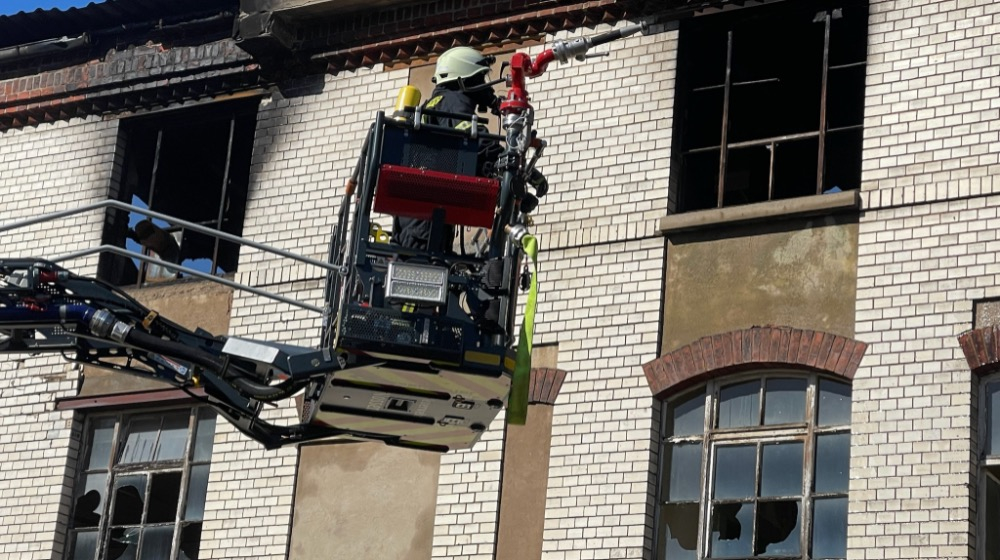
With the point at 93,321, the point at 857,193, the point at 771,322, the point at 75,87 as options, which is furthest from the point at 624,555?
the point at 75,87

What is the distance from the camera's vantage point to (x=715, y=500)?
14.2 m

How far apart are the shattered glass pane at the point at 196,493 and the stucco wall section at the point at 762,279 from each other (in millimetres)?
4478

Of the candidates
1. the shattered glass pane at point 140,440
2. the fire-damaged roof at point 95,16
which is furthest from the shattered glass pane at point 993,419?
the fire-damaged roof at point 95,16

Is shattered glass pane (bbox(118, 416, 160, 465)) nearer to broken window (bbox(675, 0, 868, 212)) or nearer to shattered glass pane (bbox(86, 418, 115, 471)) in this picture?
shattered glass pane (bbox(86, 418, 115, 471))

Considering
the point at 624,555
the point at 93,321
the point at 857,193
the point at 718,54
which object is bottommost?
the point at 624,555

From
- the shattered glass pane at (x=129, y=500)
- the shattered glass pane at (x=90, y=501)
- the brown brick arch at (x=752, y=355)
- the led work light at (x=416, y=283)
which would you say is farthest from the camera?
the shattered glass pane at (x=90, y=501)

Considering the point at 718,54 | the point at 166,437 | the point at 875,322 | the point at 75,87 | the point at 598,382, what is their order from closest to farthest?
the point at 875,322 → the point at 598,382 → the point at 718,54 → the point at 166,437 → the point at 75,87

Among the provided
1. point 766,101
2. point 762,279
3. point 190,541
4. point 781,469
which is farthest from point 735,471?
point 190,541

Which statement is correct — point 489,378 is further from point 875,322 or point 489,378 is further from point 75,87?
point 75,87

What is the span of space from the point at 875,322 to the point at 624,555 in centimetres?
255

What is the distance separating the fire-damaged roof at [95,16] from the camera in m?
18.0

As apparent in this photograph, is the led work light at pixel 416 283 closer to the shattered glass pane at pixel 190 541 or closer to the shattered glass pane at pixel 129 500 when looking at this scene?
the shattered glass pane at pixel 190 541

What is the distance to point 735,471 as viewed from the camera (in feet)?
46.6

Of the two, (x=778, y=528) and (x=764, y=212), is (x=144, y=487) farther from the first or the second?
(x=764, y=212)
